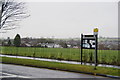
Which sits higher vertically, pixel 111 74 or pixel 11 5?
pixel 11 5

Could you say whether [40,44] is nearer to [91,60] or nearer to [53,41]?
[53,41]

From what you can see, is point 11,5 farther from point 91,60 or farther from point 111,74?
point 111,74

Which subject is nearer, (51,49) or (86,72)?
(86,72)

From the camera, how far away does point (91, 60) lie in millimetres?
15703

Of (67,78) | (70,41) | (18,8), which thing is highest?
(18,8)

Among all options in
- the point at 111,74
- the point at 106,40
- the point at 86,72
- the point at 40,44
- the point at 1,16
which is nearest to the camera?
the point at 111,74

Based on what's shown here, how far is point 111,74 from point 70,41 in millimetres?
19272

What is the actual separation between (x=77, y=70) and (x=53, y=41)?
2036 cm

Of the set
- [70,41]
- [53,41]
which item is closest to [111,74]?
[70,41]

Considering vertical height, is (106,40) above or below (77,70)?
above

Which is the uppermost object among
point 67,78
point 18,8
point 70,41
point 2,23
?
point 18,8

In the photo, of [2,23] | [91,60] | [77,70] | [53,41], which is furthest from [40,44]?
[77,70]

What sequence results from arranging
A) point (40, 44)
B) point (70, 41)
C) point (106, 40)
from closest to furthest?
point (106, 40) → point (70, 41) → point (40, 44)

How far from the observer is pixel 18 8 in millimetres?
19609
